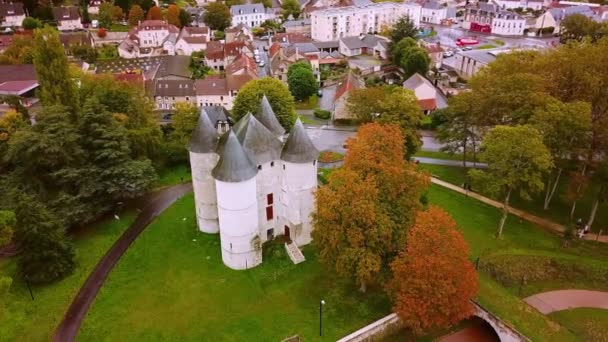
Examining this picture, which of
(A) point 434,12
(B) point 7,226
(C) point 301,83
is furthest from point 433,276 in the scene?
(A) point 434,12

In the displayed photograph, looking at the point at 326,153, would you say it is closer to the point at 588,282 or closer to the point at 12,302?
the point at 588,282

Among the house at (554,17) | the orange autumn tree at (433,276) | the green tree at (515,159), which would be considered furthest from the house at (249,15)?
the orange autumn tree at (433,276)

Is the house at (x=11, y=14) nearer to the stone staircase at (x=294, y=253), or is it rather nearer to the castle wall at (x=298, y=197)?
the castle wall at (x=298, y=197)

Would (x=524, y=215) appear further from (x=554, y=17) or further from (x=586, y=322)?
(x=554, y=17)

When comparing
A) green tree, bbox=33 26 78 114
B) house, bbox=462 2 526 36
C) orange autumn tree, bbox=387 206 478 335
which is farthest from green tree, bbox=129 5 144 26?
orange autumn tree, bbox=387 206 478 335

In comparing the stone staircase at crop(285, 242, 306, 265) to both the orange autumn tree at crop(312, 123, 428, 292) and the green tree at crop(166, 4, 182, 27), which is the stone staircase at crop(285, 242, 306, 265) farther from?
the green tree at crop(166, 4, 182, 27)

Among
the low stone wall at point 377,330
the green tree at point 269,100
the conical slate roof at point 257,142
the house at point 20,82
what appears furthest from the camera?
the house at point 20,82
